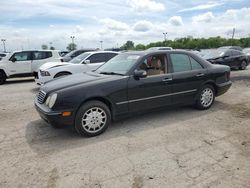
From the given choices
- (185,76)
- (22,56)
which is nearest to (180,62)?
(185,76)

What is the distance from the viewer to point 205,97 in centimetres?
618

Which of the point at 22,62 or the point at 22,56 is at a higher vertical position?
the point at 22,56

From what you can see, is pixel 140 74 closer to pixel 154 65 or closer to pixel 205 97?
pixel 154 65

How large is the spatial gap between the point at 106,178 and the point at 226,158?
6.07 ft

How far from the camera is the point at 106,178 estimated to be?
322 cm

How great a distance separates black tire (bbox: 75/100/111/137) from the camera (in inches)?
177

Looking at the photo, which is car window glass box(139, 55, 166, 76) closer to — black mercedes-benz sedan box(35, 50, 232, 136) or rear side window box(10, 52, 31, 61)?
black mercedes-benz sedan box(35, 50, 232, 136)

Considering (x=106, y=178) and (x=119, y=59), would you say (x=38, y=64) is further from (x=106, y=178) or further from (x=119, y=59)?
(x=106, y=178)

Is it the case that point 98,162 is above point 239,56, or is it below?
below

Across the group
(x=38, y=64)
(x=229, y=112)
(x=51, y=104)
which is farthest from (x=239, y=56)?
(x=51, y=104)

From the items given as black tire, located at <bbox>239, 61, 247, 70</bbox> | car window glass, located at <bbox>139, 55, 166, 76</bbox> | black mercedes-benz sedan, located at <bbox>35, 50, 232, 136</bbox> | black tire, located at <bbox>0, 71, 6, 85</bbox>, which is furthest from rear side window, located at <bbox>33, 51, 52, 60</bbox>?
black tire, located at <bbox>239, 61, 247, 70</bbox>

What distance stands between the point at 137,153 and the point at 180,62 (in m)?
2.77

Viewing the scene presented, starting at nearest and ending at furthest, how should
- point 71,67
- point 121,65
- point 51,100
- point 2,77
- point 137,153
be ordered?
point 137,153
point 51,100
point 121,65
point 71,67
point 2,77

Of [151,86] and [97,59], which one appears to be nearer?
[151,86]
